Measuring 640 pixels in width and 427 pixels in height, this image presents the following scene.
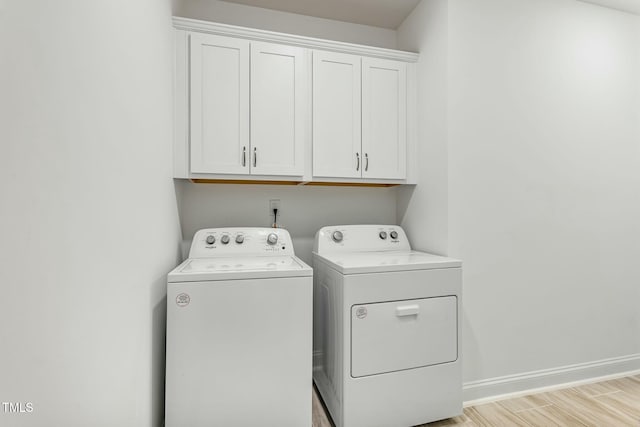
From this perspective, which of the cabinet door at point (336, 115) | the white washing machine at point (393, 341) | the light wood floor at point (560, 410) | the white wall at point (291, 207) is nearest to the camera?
the white washing machine at point (393, 341)

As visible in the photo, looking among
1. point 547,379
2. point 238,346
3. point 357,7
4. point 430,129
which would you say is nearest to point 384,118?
point 430,129

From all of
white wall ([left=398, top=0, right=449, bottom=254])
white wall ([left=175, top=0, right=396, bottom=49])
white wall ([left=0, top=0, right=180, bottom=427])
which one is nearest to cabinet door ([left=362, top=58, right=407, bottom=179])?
white wall ([left=398, top=0, right=449, bottom=254])

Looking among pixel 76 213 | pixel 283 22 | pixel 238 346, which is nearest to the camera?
pixel 76 213

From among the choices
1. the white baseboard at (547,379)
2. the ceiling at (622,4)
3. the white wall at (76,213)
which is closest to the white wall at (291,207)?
the white wall at (76,213)

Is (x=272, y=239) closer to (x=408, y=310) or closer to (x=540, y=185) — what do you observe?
(x=408, y=310)

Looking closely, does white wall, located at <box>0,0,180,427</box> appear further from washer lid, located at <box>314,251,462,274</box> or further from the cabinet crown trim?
washer lid, located at <box>314,251,462,274</box>

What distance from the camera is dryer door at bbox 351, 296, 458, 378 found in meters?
1.59

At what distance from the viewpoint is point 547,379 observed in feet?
6.94

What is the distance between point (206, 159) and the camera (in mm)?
1884

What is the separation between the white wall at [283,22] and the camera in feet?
7.09

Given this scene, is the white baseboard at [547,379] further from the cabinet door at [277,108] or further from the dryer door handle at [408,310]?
the cabinet door at [277,108]

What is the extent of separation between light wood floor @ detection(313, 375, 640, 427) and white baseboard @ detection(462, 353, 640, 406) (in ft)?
0.13

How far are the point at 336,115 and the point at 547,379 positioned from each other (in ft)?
7.62

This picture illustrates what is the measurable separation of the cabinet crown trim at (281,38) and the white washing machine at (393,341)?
4.71ft
